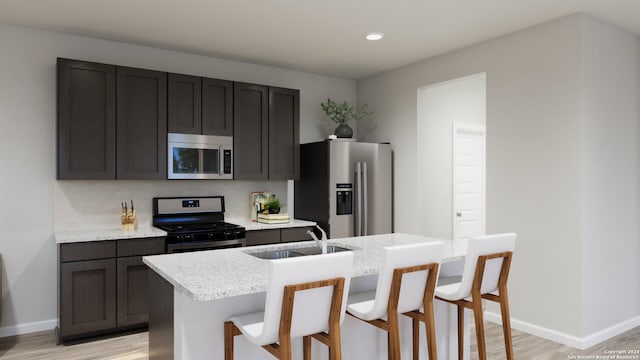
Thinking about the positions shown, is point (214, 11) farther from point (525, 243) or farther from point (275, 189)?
point (525, 243)

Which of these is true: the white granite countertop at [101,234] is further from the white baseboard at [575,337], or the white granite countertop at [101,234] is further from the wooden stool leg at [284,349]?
the white baseboard at [575,337]

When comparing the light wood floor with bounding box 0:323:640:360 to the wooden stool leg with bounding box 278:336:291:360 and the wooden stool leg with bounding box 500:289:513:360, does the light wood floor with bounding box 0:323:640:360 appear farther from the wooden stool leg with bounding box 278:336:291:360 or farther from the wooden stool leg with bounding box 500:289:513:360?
the wooden stool leg with bounding box 278:336:291:360

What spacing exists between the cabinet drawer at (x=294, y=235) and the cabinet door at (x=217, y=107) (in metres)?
1.11

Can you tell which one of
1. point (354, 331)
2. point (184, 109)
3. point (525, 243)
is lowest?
point (354, 331)

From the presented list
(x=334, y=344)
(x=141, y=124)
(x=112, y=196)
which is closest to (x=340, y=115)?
(x=141, y=124)

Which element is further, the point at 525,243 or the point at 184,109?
the point at 184,109

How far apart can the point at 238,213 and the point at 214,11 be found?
2178 millimetres

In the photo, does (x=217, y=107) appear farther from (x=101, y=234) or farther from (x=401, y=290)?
(x=401, y=290)

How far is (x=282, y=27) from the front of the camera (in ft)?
12.6

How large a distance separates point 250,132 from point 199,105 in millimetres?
572

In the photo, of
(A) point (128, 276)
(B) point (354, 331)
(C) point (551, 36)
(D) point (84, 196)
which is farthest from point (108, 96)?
(C) point (551, 36)

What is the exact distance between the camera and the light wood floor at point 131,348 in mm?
3355

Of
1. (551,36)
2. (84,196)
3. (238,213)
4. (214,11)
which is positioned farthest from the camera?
(238,213)

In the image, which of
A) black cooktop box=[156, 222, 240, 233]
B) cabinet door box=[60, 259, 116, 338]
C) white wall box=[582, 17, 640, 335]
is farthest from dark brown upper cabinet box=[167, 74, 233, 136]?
white wall box=[582, 17, 640, 335]
